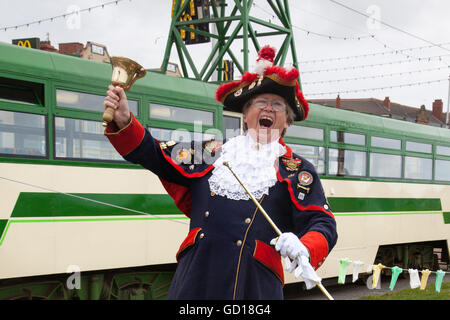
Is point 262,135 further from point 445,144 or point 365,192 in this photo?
point 445,144

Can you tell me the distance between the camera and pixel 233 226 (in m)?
2.86

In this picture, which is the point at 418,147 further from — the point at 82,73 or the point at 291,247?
the point at 291,247

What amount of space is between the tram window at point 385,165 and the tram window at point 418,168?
28 cm

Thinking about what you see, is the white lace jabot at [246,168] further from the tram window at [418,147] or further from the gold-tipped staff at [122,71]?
the tram window at [418,147]

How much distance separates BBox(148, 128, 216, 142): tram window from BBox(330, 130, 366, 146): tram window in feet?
9.17

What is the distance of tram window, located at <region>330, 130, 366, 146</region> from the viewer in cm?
918

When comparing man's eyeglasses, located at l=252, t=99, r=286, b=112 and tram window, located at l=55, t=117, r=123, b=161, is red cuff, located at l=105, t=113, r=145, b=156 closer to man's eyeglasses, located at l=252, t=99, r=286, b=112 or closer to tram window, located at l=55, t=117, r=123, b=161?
man's eyeglasses, located at l=252, t=99, r=286, b=112

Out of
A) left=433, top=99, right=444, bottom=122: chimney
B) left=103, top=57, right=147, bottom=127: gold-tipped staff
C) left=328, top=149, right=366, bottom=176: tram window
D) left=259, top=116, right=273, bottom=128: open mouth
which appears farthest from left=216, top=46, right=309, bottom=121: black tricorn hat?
left=433, top=99, right=444, bottom=122: chimney

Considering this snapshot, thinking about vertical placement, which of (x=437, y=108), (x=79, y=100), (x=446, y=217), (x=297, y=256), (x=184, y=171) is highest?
(x=437, y=108)

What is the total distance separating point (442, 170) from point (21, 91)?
9.03 meters

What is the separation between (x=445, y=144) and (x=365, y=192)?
322cm

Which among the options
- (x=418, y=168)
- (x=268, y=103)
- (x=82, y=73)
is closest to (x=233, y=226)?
(x=268, y=103)
